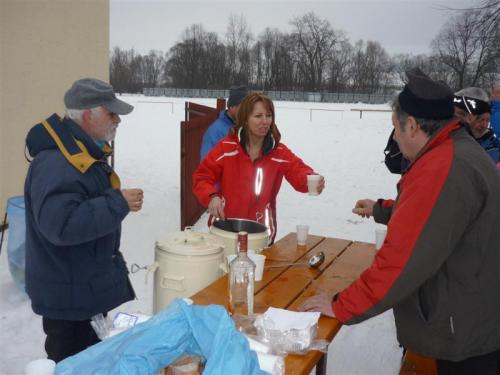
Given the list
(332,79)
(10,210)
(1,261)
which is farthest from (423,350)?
(332,79)

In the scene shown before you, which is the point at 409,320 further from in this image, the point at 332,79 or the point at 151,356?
the point at 332,79

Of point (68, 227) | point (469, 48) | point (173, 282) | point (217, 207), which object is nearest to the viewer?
point (68, 227)

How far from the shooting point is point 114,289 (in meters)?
2.39

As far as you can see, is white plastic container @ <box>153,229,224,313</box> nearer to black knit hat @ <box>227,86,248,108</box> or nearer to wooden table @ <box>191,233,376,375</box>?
wooden table @ <box>191,233,376,375</box>

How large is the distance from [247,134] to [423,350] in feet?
6.43

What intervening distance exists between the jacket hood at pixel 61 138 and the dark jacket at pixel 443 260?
1337 mm

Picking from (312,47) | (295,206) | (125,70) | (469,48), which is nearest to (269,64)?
(312,47)

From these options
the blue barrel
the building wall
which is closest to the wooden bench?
the blue barrel

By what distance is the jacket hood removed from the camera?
85.9 inches

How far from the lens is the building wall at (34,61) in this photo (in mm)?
5438

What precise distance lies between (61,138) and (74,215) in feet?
1.21

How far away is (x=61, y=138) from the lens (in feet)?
7.16

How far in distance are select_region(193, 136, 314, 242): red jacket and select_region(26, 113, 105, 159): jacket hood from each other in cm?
114

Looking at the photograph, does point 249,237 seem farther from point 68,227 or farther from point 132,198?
point 68,227
